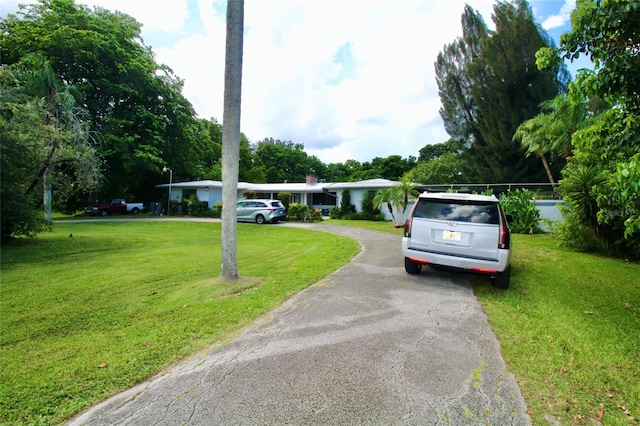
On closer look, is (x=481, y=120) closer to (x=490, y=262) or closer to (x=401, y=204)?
(x=401, y=204)

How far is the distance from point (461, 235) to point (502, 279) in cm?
113

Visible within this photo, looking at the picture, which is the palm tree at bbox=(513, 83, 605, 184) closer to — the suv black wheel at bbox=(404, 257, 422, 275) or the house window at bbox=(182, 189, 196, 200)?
the suv black wheel at bbox=(404, 257, 422, 275)

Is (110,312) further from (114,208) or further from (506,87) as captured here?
(506,87)

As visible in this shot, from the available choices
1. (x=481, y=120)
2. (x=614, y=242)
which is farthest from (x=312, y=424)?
(x=481, y=120)

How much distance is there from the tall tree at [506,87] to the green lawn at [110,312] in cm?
2233

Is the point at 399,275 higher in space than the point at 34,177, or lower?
lower

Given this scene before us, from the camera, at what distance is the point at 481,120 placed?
27234mm

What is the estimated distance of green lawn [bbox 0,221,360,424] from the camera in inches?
101

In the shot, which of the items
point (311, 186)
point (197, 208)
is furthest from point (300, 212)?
point (197, 208)

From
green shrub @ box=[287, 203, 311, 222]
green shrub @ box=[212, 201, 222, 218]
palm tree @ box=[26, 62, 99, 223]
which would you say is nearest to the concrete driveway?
palm tree @ box=[26, 62, 99, 223]

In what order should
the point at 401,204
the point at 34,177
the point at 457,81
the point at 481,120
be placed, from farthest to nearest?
the point at 457,81, the point at 481,120, the point at 401,204, the point at 34,177

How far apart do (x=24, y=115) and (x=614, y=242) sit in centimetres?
1771

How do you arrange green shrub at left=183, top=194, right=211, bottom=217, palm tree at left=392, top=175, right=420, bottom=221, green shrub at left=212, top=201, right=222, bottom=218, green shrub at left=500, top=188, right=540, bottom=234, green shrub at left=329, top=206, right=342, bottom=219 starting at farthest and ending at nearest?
green shrub at left=183, top=194, right=211, bottom=217 → green shrub at left=212, top=201, right=222, bottom=218 → green shrub at left=329, top=206, right=342, bottom=219 → palm tree at left=392, top=175, right=420, bottom=221 → green shrub at left=500, top=188, right=540, bottom=234

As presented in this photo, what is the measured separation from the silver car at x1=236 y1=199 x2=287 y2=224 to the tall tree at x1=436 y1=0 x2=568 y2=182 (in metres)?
18.6
